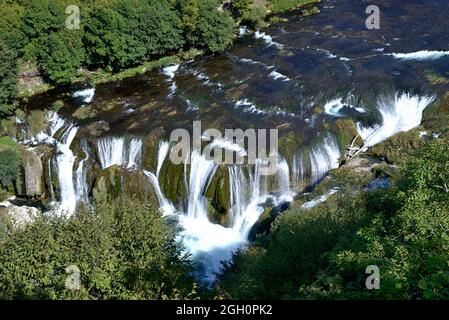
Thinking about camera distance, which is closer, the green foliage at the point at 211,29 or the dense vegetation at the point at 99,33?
the dense vegetation at the point at 99,33

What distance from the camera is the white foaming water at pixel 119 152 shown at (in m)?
33.8

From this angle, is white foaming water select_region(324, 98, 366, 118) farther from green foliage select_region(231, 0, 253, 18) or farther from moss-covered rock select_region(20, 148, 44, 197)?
green foliage select_region(231, 0, 253, 18)

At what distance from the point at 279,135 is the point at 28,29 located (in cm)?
2459

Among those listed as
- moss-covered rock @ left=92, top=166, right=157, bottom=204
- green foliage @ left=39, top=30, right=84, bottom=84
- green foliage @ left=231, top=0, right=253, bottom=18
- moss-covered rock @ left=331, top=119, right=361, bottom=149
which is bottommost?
moss-covered rock @ left=92, top=166, right=157, bottom=204

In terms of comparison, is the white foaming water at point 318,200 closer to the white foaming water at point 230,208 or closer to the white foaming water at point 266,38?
the white foaming water at point 230,208

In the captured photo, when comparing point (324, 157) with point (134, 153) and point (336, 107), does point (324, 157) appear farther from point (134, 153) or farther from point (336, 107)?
point (134, 153)

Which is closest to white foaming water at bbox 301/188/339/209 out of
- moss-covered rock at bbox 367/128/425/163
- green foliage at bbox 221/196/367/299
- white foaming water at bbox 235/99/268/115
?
green foliage at bbox 221/196/367/299

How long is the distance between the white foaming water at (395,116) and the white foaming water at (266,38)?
14.2 m

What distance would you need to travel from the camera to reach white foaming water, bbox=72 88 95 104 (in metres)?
41.7

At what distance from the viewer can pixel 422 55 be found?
131 ft

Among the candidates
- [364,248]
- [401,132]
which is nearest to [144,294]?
[364,248]

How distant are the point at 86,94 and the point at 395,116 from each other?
2414 cm

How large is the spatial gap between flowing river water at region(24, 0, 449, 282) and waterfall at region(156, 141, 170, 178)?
0.12 meters

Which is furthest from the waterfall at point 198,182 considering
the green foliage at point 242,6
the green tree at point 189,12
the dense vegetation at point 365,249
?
the green foliage at point 242,6
